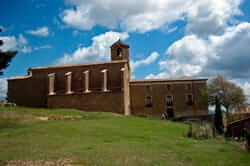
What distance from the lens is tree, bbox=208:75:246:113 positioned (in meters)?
39.7

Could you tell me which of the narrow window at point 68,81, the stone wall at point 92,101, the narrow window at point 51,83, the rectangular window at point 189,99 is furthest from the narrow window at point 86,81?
the rectangular window at point 189,99

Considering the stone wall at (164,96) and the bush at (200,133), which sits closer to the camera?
the bush at (200,133)

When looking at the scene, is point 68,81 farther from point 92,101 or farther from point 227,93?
point 227,93

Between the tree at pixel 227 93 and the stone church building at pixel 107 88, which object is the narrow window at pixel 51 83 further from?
the tree at pixel 227 93

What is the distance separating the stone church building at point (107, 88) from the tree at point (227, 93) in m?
3.39

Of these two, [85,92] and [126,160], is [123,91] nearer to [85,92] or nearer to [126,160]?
[85,92]

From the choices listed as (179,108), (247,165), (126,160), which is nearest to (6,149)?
(126,160)

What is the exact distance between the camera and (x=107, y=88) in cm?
3762

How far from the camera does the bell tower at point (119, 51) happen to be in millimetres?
42625

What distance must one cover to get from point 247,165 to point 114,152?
17.6 ft

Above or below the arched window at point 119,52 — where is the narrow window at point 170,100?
below

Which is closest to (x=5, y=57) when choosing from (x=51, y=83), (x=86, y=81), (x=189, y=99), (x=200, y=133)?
(x=51, y=83)

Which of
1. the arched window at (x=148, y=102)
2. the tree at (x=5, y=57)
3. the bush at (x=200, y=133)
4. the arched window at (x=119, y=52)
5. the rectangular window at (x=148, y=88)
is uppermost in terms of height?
the arched window at (x=119, y=52)

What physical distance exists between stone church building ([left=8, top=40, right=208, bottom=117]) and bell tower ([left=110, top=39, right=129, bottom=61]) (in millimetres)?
3966
